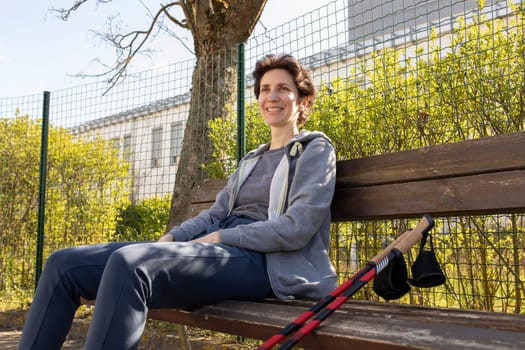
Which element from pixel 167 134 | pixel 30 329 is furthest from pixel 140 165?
pixel 30 329

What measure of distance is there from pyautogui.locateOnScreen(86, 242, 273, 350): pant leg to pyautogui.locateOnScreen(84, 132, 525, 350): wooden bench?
0.08 metres

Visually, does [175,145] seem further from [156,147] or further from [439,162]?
[439,162]

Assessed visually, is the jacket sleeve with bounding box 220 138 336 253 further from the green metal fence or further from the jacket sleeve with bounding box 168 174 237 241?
the green metal fence

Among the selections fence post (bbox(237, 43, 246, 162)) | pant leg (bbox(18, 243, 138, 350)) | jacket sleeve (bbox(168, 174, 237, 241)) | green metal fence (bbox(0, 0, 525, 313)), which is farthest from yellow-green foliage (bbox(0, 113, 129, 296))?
pant leg (bbox(18, 243, 138, 350))

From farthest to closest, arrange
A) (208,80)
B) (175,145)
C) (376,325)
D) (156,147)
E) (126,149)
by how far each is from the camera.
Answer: (126,149), (156,147), (175,145), (208,80), (376,325)

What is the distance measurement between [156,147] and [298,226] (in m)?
3.54

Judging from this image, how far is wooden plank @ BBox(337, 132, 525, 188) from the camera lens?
223cm

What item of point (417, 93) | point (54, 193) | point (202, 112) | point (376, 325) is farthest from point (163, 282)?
point (54, 193)

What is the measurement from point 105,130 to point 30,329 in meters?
4.29

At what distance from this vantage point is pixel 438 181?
2.44 meters

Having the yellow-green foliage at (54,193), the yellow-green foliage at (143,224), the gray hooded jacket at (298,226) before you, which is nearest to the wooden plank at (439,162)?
the gray hooded jacket at (298,226)

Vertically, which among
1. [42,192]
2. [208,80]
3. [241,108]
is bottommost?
[42,192]

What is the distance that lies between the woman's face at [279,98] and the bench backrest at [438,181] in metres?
0.35

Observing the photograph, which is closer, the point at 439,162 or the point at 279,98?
the point at 439,162
